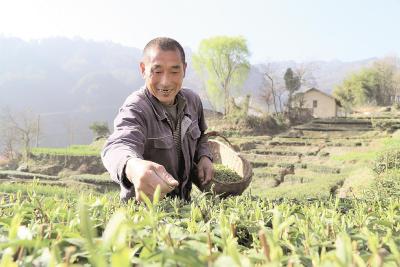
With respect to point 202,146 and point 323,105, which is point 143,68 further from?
point 323,105

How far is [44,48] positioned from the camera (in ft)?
535

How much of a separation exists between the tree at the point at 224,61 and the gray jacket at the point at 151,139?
39290mm

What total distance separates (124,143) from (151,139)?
537 millimetres

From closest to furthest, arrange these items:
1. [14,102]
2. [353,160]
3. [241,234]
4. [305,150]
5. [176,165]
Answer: [241,234], [176,165], [353,160], [305,150], [14,102]

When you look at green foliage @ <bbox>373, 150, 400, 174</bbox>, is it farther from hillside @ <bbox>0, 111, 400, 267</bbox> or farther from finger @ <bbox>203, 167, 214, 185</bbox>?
finger @ <bbox>203, 167, 214, 185</bbox>

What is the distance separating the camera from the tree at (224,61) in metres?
42.9

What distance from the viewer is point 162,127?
2.72 metres

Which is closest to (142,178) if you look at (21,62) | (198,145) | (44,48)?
(198,145)

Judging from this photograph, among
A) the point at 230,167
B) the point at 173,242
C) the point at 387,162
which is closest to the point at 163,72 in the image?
the point at 230,167

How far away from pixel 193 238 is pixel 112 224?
0.35 metres

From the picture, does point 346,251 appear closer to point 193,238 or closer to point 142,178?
point 193,238

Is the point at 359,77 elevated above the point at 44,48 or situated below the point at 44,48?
below

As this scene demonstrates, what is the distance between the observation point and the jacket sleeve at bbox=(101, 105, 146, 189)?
187 cm

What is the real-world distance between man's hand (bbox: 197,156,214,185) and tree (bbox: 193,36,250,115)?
39.4 meters
